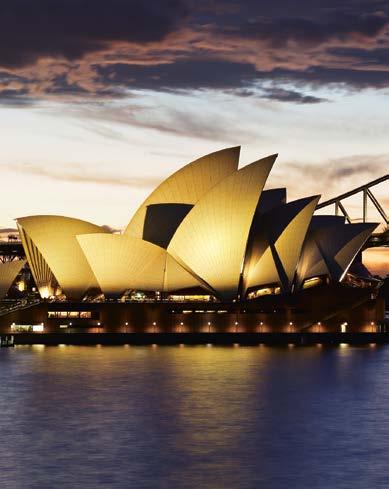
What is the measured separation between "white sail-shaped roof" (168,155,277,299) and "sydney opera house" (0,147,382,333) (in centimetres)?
14

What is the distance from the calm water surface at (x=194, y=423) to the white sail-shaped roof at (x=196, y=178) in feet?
54.2

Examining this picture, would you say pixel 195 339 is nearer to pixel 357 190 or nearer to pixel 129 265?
pixel 129 265

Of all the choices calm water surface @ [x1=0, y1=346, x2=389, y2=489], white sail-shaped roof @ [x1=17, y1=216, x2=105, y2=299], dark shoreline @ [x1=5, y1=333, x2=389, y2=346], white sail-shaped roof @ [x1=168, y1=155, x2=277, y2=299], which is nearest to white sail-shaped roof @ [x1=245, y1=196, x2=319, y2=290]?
white sail-shaped roof @ [x1=168, y1=155, x2=277, y2=299]

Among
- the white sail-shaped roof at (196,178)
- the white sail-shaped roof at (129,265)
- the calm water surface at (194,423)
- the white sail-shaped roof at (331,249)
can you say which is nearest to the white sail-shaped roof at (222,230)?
the white sail-shaped roof at (129,265)

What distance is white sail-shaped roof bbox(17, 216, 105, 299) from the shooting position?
287 feet

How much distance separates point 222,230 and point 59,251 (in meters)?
13.4

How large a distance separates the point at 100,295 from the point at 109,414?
45511 mm

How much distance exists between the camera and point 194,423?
44219 mm

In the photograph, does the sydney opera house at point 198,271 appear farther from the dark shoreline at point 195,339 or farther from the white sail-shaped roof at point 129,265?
the dark shoreline at point 195,339

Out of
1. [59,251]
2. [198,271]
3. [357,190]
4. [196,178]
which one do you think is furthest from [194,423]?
[357,190]

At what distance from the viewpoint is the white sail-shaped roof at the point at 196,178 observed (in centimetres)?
8281

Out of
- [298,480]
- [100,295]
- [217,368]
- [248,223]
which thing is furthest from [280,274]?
[298,480]

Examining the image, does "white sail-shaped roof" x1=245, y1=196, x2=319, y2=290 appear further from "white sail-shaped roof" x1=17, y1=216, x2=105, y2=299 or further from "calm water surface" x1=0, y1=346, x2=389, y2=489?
"calm water surface" x1=0, y1=346, x2=389, y2=489

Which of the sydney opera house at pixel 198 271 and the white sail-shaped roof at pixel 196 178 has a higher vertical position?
the white sail-shaped roof at pixel 196 178
